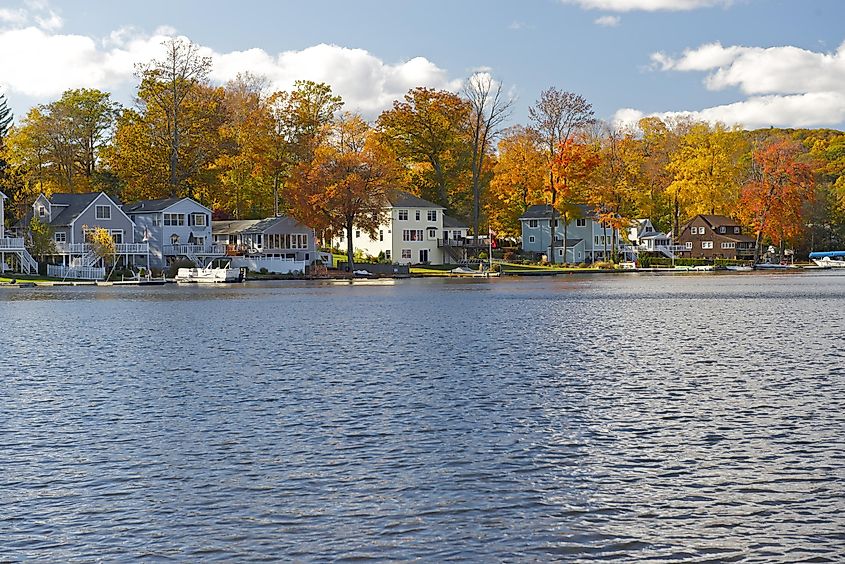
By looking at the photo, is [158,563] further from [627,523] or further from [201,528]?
[627,523]

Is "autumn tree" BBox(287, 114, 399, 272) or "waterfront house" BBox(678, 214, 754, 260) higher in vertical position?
"autumn tree" BBox(287, 114, 399, 272)

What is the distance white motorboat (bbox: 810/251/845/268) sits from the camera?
5448 inches

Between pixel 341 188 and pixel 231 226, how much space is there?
17875mm

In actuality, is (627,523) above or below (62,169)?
below

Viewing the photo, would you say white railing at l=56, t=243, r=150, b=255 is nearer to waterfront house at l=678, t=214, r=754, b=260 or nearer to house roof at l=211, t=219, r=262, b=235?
house roof at l=211, t=219, r=262, b=235

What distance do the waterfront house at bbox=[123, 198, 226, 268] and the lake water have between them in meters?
61.4

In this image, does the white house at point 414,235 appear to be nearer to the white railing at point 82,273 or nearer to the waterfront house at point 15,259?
the white railing at point 82,273

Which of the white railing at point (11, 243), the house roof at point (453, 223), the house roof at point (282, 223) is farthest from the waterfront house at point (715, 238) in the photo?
the white railing at point (11, 243)

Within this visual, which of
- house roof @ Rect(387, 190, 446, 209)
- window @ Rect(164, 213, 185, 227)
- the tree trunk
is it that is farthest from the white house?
window @ Rect(164, 213, 185, 227)

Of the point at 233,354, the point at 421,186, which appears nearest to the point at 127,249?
the point at 421,186

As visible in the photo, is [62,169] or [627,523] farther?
[62,169]

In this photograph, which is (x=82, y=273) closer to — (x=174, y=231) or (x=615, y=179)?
(x=174, y=231)

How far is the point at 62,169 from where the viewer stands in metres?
116

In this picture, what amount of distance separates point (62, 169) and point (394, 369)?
9661 cm
